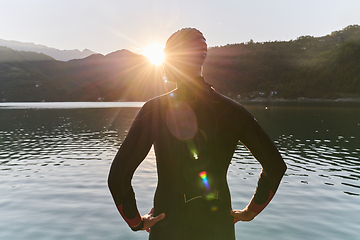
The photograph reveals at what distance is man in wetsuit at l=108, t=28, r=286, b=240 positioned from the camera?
66.4 inches

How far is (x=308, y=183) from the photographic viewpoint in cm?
1395

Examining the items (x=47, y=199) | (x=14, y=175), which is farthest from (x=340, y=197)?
(x=14, y=175)

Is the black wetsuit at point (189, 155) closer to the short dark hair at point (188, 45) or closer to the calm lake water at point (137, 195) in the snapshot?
the short dark hair at point (188, 45)

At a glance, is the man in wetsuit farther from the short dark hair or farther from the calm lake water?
the calm lake water

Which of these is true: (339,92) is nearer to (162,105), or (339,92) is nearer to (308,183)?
(308,183)

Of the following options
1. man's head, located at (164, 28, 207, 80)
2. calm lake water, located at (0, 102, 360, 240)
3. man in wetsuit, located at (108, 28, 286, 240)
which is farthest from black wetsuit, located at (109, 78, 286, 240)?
calm lake water, located at (0, 102, 360, 240)

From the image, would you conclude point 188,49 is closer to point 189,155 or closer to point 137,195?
point 189,155

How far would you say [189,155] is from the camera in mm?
1688

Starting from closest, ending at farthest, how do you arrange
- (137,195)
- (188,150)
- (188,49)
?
(188,150)
(188,49)
(137,195)

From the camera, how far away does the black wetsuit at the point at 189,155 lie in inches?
66.4

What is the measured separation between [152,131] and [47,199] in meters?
12.1

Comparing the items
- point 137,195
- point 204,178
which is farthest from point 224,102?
point 137,195

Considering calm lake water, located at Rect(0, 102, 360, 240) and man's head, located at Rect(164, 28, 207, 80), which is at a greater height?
man's head, located at Rect(164, 28, 207, 80)

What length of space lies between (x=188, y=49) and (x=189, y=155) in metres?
0.66
